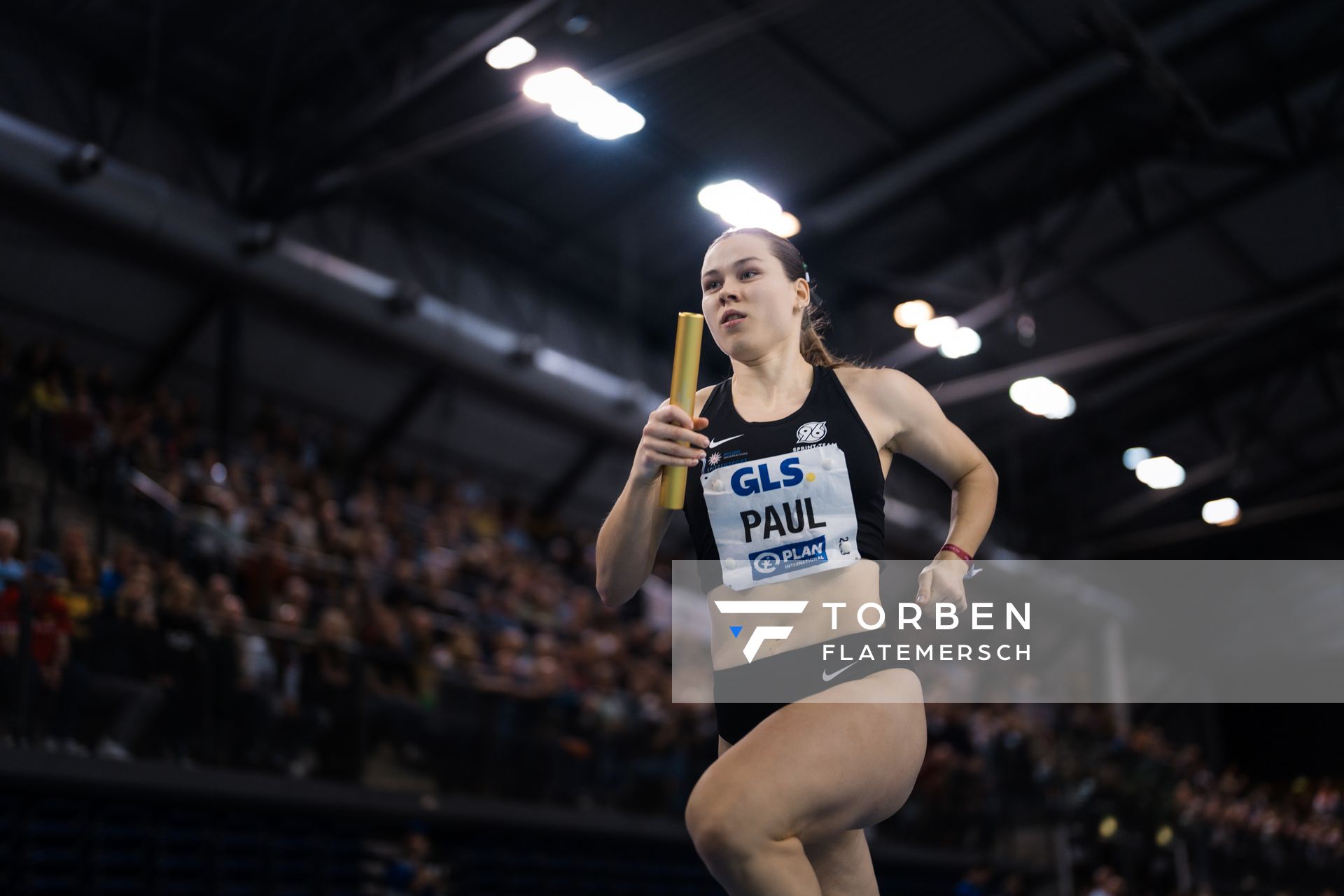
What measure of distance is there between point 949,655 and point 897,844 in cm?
1332

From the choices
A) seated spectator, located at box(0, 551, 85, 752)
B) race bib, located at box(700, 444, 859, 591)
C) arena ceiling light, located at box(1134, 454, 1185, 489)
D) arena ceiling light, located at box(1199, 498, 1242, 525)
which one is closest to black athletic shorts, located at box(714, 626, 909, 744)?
race bib, located at box(700, 444, 859, 591)

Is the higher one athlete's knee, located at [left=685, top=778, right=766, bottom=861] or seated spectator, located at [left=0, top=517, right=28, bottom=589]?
seated spectator, located at [left=0, top=517, right=28, bottom=589]

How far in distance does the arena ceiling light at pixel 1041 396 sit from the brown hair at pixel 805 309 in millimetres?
16384

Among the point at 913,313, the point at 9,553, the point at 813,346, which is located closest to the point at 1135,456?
the point at 913,313

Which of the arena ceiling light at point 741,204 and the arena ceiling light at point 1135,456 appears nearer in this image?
the arena ceiling light at point 741,204

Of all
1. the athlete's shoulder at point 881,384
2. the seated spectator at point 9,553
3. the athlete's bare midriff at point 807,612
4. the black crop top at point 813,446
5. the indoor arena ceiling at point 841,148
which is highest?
the indoor arena ceiling at point 841,148

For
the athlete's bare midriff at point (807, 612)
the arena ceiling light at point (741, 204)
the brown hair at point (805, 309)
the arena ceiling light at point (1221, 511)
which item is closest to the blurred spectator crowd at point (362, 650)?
the arena ceiling light at point (741, 204)

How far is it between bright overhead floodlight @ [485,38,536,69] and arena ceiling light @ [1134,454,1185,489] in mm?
15318

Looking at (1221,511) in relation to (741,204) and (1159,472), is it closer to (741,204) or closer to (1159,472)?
(1159,472)

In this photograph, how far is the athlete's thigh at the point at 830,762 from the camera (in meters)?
2.62

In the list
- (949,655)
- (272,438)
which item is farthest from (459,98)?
(949,655)

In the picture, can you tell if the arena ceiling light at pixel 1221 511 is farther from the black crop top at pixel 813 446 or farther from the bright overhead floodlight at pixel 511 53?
the black crop top at pixel 813 446

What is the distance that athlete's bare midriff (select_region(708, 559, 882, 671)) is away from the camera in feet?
9.38

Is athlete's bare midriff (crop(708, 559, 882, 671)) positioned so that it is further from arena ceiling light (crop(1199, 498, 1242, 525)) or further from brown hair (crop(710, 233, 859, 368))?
arena ceiling light (crop(1199, 498, 1242, 525))
